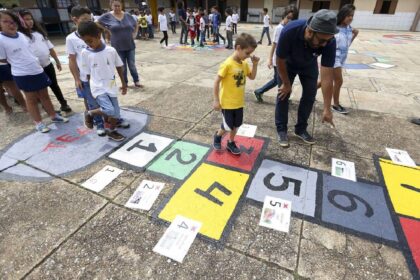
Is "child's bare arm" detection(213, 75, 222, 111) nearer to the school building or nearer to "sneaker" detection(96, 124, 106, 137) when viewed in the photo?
"sneaker" detection(96, 124, 106, 137)

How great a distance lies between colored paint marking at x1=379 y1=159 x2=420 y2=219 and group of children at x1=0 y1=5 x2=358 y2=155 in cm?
172

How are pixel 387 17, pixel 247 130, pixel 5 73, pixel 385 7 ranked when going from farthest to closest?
pixel 385 7 < pixel 387 17 < pixel 5 73 < pixel 247 130

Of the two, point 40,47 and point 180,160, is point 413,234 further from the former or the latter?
point 40,47

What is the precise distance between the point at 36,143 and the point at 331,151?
4.05 m

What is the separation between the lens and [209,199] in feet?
8.13

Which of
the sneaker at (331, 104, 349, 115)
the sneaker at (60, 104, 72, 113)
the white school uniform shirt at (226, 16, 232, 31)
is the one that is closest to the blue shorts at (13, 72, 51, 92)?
the sneaker at (60, 104, 72, 113)

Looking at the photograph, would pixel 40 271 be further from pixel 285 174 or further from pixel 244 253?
pixel 285 174

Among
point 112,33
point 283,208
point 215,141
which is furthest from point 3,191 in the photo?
point 112,33

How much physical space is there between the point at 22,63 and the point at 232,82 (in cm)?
294

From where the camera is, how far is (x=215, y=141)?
10.7 ft

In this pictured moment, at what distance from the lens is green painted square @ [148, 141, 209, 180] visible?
9.46ft

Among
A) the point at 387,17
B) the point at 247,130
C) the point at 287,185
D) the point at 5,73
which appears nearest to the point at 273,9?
the point at 387,17

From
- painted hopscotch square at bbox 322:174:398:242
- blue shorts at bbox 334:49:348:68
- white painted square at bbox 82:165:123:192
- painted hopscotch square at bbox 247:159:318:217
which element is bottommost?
painted hopscotch square at bbox 322:174:398:242

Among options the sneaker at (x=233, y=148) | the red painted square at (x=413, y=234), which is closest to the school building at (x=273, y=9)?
the sneaker at (x=233, y=148)
